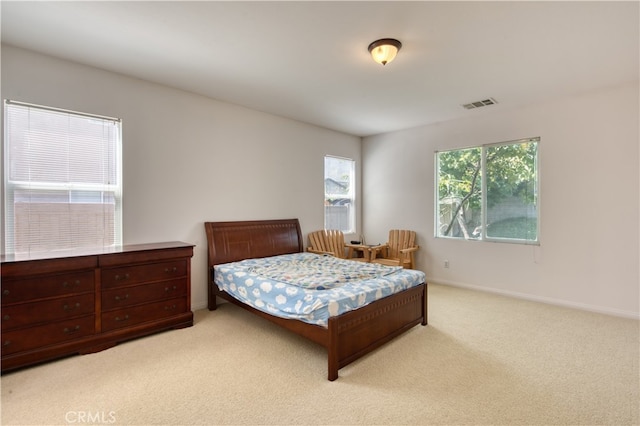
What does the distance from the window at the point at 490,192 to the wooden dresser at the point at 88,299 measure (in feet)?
13.2

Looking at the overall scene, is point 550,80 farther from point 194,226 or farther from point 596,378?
point 194,226

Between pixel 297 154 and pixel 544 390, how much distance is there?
4.11 meters

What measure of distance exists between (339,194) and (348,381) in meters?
3.91

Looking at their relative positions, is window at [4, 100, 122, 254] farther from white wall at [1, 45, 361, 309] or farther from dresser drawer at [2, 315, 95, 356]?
dresser drawer at [2, 315, 95, 356]

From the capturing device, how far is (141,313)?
117 inches

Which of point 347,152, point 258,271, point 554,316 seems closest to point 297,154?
point 347,152

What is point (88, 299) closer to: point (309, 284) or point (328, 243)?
point (309, 284)

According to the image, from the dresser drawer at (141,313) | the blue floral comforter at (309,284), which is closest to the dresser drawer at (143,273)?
the dresser drawer at (141,313)

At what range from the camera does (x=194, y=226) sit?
3.87 m

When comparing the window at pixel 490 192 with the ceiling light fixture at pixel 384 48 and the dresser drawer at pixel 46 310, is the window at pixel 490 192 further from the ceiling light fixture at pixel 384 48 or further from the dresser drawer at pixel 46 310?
the dresser drawer at pixel 46 310

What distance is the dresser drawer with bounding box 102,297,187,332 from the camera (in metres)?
2.78

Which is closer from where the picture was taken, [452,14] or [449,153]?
[452,14]

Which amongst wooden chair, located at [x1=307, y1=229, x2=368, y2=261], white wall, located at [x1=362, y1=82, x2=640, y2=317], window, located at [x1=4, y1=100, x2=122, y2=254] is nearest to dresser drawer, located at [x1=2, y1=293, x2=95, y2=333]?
window, located at [x1=4, y1=100, x2=122, y2=254]

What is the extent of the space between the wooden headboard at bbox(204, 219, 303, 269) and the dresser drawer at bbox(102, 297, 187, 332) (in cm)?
74
